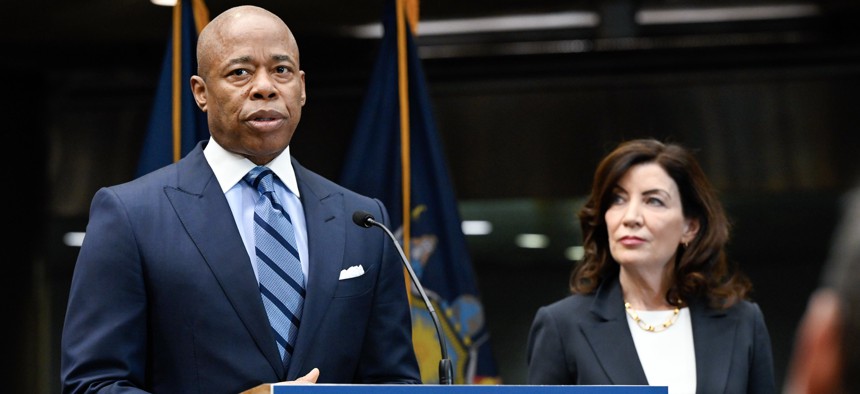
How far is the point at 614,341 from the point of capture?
3316mm

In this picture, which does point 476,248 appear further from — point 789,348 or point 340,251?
point 340,251

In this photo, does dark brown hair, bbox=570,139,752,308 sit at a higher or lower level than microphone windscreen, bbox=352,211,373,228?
higher

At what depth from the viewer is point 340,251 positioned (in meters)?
2.50

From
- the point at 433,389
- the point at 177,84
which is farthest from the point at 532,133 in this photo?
the point at 433,389

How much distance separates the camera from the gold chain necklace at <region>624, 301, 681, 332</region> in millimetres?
3369

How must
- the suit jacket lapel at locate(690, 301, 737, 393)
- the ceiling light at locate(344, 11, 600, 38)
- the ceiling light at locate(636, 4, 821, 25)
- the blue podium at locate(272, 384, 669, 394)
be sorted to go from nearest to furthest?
the blue podium at locate(272, 384, 669, 394) < the suit jacket lapel at locate(690, 301, 737, 393) < the ceiling light at locate(636, 4, 821, 25) < the ceiling light at locate(344, 11, 600, 38)

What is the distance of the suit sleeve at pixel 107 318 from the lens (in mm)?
2273

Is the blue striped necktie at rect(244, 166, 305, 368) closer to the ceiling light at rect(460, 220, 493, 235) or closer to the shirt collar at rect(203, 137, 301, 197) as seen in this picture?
the shirt collar at rect(203, 137, 301, 197)

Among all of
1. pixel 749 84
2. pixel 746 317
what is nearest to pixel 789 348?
pixel 749 84

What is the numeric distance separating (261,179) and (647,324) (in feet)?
4.26

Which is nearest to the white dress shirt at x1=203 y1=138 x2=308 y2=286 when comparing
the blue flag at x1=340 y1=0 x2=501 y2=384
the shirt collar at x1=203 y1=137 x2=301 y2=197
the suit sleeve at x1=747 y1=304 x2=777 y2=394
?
the shirt collar at x1=203 y1=137 x2=301 y2=197

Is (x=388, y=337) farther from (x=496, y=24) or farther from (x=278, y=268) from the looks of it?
(x=496, y=24)

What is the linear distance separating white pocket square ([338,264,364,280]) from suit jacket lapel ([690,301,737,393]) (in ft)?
3.63

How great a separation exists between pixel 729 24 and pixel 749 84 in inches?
11.8
